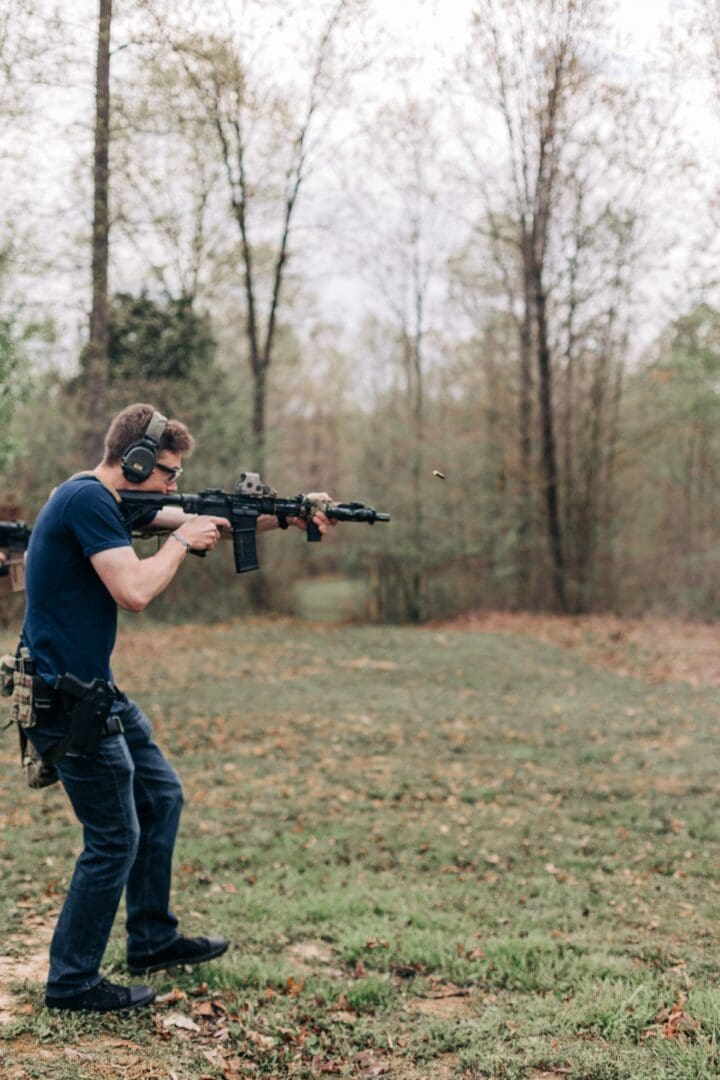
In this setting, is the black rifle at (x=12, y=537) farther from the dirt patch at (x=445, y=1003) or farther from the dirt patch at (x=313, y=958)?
the dirt patch at (x=445, y=1003)

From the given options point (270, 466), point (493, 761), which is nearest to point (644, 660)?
point (493, 761)

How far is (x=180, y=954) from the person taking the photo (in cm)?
445

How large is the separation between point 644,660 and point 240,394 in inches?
465

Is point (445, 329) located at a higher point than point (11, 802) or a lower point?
higher

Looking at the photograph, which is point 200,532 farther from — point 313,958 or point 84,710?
point 313,958

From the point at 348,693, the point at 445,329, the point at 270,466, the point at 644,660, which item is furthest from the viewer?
the point at 445,329

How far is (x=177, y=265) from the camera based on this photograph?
72.8 ft

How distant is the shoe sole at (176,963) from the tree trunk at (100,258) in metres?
8.45

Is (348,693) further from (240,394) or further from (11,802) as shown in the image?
(240,394)

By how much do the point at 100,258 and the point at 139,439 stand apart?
9.67 meters

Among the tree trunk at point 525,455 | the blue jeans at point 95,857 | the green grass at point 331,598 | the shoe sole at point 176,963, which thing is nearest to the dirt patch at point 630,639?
the tree trunk at point 525,455

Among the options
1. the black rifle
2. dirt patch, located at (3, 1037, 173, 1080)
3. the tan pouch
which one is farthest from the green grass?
dirt patch, located at (3, 1037, 173, 1080)

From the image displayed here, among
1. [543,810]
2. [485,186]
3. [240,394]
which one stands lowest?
[543,810]

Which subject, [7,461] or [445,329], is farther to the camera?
[445,329]
